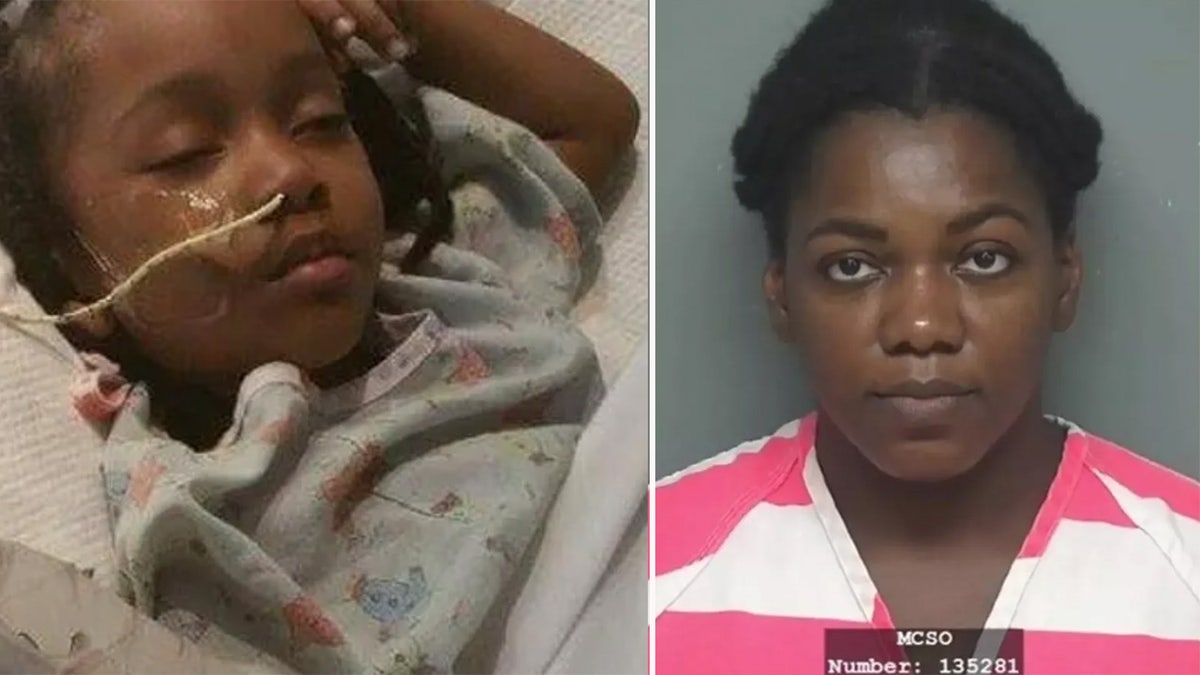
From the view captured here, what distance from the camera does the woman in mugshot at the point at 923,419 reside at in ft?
2.45

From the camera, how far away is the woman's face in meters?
0.75

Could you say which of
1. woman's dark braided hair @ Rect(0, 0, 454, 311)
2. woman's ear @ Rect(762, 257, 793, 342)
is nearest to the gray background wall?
woman's ear @ Rect(762, 257, 793, 342)

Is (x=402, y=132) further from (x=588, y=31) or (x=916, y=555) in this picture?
(x=916, y=555)

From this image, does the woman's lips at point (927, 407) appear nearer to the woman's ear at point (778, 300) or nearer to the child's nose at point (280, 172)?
the woman's ear at point (778, 300)

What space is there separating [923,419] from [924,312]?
6 centimetres

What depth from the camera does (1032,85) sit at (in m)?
0.76

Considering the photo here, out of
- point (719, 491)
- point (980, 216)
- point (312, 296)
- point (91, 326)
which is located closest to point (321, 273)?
point (312, 296)

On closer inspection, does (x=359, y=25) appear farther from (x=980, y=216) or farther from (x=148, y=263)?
(x=980, y=216)

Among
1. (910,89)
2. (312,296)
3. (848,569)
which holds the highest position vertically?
(910,89)

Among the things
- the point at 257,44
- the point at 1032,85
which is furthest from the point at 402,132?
the point at 1032,85

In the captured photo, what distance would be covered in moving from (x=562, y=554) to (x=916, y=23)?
Answer: 1.11ft

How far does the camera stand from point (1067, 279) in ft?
2.51

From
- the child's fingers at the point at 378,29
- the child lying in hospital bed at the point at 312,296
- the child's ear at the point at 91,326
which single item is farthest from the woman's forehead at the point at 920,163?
the child's ear at the point at 91,326

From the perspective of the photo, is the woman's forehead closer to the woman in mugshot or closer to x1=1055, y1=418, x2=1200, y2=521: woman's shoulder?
the woman in mugshot
